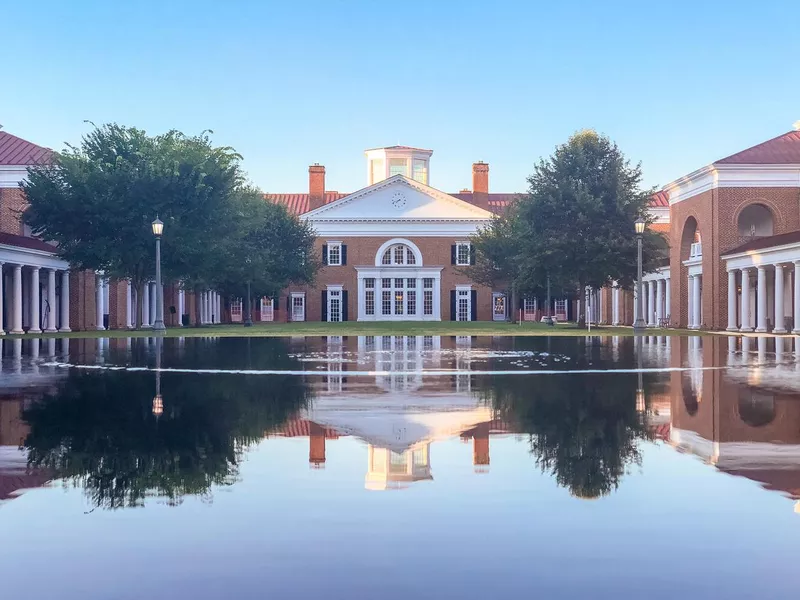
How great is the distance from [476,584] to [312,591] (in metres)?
0.74

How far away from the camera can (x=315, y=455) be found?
8125mm

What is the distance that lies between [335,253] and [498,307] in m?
15.3

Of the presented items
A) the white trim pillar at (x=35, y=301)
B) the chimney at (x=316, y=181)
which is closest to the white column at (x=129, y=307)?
the white trim pillar at (x=35, y=301)

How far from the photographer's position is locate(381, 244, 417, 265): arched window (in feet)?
286

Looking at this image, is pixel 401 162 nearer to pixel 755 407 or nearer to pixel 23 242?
pixel 23 242

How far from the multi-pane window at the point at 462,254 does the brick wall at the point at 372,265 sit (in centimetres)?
77

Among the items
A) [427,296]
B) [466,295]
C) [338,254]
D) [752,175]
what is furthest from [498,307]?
[752,175]

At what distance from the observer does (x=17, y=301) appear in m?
48.7

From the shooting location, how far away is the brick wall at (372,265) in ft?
283

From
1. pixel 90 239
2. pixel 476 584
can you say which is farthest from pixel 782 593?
pixel 90 239

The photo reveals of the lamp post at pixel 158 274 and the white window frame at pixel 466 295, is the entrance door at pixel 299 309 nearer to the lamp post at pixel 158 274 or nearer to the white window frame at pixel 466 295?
the white window frame at pixel 466 295

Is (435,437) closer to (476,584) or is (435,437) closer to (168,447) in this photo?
(168,447)

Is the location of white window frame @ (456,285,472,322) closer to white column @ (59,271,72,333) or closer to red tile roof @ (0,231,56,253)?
white column @ (59,271,72,333)

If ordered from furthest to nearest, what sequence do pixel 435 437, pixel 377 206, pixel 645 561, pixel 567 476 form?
pixel 377 206, pixel 435 437, pixel 567 476, pixel 645 561
